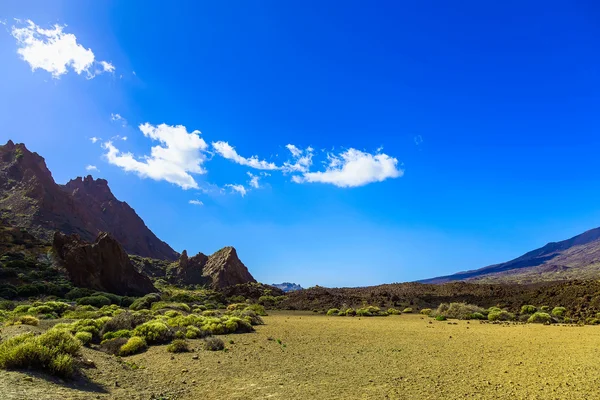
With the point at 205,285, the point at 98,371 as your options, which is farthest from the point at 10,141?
the point at 98,371

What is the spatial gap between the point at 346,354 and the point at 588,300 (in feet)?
97.7

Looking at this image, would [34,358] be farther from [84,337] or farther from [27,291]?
[27,291]

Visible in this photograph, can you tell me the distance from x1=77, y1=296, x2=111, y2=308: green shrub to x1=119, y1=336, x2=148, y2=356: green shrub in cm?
2095

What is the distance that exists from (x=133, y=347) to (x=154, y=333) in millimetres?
1874

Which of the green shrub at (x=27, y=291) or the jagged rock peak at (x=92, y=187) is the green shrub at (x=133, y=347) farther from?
the jagged rock peak at (x=92, y=187)

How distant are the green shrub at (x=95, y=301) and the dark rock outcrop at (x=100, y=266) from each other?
10.0 m

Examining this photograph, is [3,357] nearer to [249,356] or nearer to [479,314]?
[249,356]

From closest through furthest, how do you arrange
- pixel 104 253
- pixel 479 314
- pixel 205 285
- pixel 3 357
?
pixel 3 357 → pixel 479 314 → pixel 104 253 → pixel 205 285

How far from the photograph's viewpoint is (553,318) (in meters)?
27.6

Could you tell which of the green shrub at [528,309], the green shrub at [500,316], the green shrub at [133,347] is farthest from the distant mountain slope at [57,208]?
the green shrub at [528,309]

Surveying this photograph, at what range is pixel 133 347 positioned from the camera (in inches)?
579

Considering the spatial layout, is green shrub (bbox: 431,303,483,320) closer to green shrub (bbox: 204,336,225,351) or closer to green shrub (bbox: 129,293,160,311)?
green shrub (bbox: 204,336,225,351)

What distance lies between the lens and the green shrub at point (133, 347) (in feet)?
47.3

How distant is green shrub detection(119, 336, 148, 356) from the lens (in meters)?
14.4
